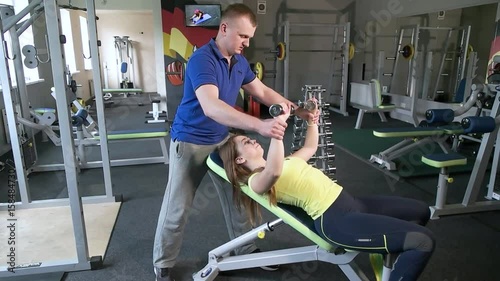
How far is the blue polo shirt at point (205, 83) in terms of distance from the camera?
4.50ft

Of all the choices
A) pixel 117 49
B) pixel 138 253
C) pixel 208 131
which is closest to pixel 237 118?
pixel 208 131

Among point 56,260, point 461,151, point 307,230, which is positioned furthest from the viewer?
point 461,151

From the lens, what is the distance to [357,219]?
126 centimetres

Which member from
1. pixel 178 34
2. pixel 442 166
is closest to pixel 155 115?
pixel 178 34

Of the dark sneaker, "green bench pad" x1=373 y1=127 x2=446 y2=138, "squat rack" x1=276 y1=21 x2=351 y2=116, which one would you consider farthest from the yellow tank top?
"squat rack" x1=276 y1=21 x2=351 y2=116

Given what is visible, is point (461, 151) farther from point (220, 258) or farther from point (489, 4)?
point (220, 258)

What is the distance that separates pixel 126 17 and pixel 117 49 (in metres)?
0.87

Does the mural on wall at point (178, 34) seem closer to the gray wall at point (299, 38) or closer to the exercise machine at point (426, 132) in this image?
the gray wall at point (299, 38)

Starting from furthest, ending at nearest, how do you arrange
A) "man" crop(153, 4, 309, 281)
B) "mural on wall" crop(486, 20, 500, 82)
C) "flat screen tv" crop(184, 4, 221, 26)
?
"flat screen tv" crop(184, 4, 221, 26) → "mural on wall" crop(486, 20, 500, 82) → "man" crop(153, 4, 309, 281)

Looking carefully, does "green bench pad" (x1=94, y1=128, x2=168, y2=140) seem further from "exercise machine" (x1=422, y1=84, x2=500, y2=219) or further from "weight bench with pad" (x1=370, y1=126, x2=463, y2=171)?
"exercise machine" (x1=422, y1=84, x2=500, y2=219)

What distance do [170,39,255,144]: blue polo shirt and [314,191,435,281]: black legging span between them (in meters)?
0.60

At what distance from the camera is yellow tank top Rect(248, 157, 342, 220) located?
1.33 meters

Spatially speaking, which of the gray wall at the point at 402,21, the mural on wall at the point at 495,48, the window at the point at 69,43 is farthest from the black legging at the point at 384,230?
the window at the point at 69,43

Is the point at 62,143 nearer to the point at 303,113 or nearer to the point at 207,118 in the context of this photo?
the point at 207,118
